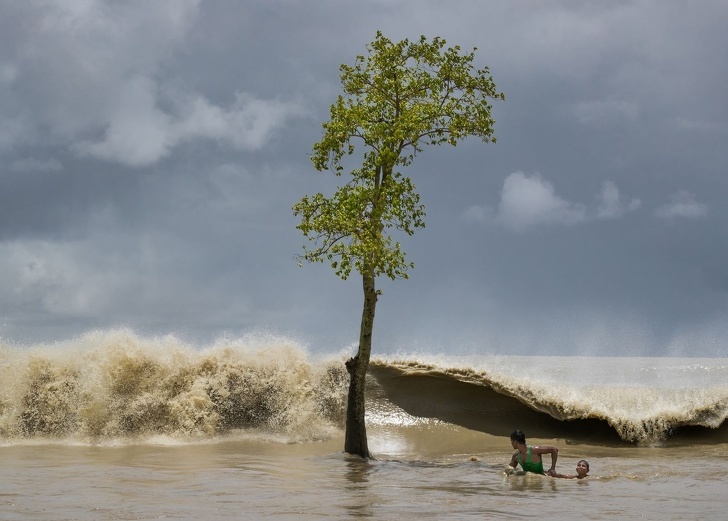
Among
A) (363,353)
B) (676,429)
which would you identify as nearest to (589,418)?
(676,429)

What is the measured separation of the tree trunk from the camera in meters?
16.9

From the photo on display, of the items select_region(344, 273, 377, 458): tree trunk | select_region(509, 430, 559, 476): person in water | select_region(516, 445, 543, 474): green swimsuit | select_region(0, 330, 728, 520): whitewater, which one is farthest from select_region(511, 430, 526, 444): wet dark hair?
select_region(344, 273, 377, 458): tree trunk

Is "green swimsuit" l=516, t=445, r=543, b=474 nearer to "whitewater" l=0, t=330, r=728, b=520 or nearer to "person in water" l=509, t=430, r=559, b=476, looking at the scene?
"person in water" l=509, t=430, r=559, b=476

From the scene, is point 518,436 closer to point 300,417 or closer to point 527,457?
point 527,457

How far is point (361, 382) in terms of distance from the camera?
17.0 metres

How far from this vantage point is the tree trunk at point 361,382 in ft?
55.4

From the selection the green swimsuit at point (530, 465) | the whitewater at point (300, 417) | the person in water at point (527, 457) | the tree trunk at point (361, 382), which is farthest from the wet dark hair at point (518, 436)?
the tree trunk at point (361, 382)

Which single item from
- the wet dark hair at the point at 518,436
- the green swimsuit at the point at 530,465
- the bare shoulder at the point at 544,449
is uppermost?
the wet dark hair at the point at 518,436

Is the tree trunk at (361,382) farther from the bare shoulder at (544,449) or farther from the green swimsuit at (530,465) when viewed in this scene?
the bare shoulder at (544,449)

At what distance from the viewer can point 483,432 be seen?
797 inches

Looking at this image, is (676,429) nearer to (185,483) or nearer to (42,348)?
(185,483)

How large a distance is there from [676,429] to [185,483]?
41.3 ft

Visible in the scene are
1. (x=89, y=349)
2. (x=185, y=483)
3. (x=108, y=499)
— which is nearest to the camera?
(x=108, y=499)

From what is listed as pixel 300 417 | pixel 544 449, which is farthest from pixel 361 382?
pixel 544 449
